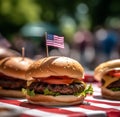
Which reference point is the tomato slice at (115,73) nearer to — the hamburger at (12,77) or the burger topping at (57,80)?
the burger topping at (57,80)

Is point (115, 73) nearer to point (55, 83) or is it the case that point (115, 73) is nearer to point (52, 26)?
point (55, 83)

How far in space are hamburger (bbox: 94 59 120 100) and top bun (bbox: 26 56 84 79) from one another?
25.0 inches

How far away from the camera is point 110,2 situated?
36531mm

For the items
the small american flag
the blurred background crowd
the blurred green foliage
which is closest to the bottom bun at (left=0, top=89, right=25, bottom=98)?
the small american flag

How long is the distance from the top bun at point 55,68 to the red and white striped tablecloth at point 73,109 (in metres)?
0.33

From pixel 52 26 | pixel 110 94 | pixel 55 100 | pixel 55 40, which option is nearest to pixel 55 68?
pixel 55 100

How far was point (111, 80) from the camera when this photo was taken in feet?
22.4

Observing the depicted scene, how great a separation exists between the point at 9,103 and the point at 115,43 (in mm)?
13942

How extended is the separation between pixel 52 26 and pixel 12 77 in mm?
27318

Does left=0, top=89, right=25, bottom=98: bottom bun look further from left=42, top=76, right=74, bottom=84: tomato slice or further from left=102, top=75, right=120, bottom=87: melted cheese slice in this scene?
left=102, top=75, right=120, bottom=87: melted cheese slice

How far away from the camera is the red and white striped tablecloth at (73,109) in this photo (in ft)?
17.3

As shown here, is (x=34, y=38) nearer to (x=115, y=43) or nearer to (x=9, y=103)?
(x=115, y=43)

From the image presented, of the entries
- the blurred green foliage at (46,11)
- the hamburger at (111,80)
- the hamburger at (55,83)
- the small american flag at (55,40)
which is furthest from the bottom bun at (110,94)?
the blurred green foliage at (46,11)

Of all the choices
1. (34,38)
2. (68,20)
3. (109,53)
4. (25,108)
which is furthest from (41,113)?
(68,20)
